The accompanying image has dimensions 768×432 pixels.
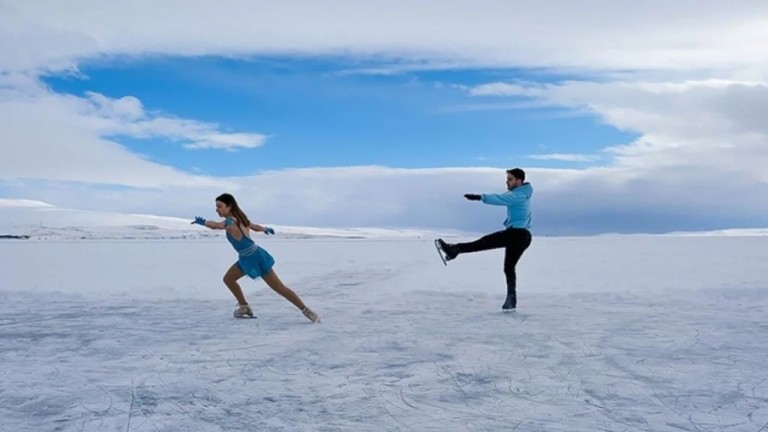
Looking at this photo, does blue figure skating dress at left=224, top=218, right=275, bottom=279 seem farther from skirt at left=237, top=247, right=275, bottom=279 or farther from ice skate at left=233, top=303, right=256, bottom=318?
ice skate at left=233, top=303, right=256, bottom=318

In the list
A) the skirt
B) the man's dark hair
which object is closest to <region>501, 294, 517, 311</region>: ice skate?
the man's dark hair

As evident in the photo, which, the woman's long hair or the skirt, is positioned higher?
the woman's long hair

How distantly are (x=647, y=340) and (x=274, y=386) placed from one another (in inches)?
147

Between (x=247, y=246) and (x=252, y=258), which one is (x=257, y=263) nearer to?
(x=252, y=258)

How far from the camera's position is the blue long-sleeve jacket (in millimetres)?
7812

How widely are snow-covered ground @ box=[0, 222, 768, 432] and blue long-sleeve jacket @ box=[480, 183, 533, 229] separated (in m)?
1.14

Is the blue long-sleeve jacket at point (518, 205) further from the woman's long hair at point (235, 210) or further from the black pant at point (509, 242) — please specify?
the woman's long hair at point (235, 210)

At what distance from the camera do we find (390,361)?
5238 mm

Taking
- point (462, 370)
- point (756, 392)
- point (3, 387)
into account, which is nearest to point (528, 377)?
point (462, 370)

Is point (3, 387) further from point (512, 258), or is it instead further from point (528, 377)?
point (512, 258)

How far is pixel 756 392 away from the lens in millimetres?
4332

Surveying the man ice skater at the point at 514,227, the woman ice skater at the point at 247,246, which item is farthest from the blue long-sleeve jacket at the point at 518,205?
the woman ice skater at the point at 247,246

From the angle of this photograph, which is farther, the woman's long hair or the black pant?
the black pant

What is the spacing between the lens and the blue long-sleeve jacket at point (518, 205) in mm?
7812
